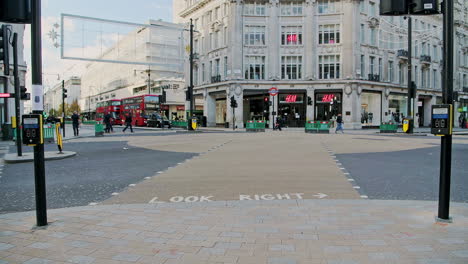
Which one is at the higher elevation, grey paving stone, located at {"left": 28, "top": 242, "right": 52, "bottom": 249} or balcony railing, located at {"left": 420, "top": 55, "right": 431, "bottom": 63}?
balcony railing, located at {"left": 420, "top": 55, "right": 431, "bottom": 63}

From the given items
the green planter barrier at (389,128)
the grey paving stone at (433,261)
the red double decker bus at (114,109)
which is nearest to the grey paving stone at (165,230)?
the grey paving stone at (433,261)

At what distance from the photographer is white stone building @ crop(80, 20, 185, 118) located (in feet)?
71.7

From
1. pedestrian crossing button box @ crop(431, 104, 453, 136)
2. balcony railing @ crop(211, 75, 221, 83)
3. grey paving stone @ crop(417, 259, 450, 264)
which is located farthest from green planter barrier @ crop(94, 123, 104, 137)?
grey paving stone @ crop(417, 259, 450, 264)

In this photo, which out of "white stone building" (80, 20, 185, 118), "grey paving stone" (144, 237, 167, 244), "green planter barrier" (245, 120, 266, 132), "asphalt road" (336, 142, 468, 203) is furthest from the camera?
"green planter barrier" (245, 120, 266, 132)

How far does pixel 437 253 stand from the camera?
357 cm

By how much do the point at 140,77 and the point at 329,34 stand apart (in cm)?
4331

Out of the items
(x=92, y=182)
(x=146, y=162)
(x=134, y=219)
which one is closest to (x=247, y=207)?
(x=134, y=219)

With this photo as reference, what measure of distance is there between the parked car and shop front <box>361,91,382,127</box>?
23438mm

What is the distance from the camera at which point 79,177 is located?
8.95 m

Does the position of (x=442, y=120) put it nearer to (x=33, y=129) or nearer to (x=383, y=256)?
(x=383, y=256)

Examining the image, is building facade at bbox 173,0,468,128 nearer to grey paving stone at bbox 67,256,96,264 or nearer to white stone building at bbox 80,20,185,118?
white stone building at bbox 80,20,185,118

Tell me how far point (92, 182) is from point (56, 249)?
463 cm

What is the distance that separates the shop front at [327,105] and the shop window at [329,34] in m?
6.16

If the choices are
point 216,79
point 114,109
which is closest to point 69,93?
point 114,109
